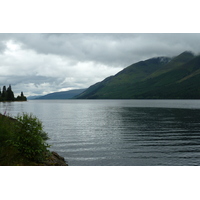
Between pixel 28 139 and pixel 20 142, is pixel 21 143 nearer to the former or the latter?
pixel 20 142

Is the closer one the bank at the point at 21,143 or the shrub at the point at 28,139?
the bank at the point at 21,143

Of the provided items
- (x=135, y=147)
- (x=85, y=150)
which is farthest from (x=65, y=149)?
→ (x=135, y=147)

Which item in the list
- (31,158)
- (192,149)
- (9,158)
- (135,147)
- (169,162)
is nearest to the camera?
(9,158)

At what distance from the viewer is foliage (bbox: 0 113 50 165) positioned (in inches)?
630

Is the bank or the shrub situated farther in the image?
the shrub

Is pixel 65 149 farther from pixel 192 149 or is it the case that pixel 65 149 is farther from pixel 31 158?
pixel 192 149

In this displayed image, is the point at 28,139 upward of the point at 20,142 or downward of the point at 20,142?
upward

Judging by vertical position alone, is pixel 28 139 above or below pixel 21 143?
above

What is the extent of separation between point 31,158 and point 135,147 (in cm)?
1801

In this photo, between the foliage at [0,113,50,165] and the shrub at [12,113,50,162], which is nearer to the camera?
the foliage at [0,113,50,165]

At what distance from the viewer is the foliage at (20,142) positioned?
1600 centimetres

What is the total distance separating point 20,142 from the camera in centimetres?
1670

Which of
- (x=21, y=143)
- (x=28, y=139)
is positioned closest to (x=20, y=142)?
(x=21, y=143)

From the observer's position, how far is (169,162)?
2411 centimetres
